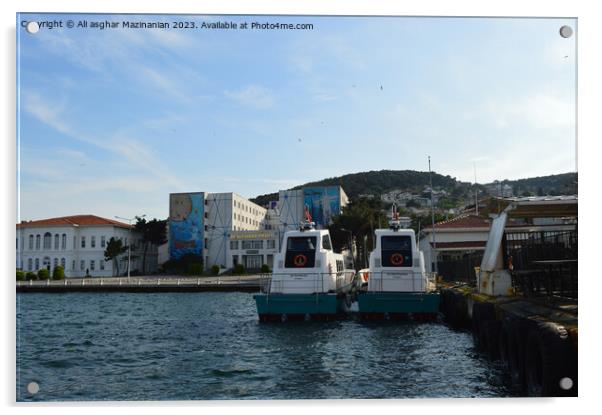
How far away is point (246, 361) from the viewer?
423 inches

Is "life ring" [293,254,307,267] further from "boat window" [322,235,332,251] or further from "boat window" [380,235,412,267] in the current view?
"boat window" [380,235,412,267]

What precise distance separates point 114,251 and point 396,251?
126 feet

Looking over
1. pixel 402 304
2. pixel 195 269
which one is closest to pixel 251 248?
pixel 195 269

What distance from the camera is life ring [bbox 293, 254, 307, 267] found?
18969 millimetres

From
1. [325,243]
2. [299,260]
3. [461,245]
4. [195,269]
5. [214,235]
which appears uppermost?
[214,235]

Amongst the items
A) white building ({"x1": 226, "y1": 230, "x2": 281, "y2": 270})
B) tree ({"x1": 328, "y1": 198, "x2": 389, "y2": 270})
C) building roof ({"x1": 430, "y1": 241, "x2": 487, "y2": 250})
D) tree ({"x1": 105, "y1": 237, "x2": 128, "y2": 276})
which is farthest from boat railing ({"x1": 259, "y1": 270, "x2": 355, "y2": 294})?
white building ({"x1": 226, "y1": 230, "x2": 281, "y2": 270})

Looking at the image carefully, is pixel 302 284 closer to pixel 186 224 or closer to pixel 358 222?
pixel 358 222

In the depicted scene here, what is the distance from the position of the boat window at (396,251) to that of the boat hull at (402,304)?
126 centimetres

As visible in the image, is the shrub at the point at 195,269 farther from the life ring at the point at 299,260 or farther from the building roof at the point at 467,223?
the life ring at the point at 299,260

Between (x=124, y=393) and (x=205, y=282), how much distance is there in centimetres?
3564

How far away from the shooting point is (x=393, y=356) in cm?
1120
